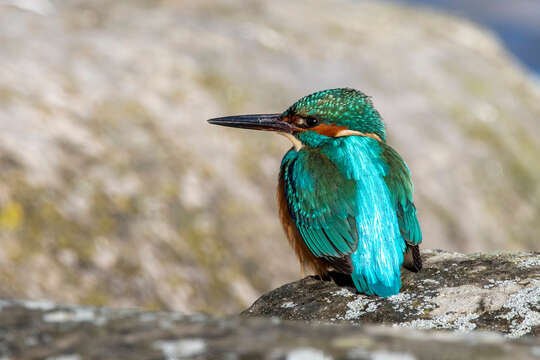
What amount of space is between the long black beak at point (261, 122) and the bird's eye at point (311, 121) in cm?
15

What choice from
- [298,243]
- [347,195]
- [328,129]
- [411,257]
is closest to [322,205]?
[347,195]

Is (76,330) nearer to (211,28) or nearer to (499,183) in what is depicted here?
(211,28)

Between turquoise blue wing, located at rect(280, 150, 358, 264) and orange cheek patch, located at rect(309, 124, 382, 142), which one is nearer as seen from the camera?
turquoise blue wing, located at rect(280, 150, 358, 264)

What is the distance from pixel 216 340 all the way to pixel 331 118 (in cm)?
289

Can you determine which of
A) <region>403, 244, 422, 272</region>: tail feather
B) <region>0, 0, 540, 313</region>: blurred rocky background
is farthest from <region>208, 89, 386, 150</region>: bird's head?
<region>0, 0, 540, 313</region>: blurred rocky background

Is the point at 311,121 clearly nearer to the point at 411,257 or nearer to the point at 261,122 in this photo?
the point at 261,122

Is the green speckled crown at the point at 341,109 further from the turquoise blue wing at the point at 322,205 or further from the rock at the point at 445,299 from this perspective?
the rock at the point at 445,299

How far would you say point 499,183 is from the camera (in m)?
12.9

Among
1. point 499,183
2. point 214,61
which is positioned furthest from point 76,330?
point 499,183

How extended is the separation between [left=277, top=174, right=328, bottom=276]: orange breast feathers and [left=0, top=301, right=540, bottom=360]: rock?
2051mm

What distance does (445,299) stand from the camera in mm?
3217

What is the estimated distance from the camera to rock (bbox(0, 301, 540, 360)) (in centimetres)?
159

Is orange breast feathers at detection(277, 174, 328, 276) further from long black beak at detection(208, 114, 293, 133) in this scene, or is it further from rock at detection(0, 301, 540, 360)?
rock at detection(0, 301, 540, 360)

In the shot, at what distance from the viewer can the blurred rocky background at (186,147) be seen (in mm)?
7051
